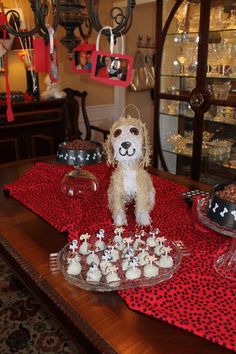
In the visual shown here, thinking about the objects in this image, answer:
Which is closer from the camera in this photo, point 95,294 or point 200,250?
point 95,294

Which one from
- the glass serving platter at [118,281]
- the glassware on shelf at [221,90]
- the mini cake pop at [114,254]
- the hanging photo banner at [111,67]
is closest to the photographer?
the glass serving platter at [118,281]

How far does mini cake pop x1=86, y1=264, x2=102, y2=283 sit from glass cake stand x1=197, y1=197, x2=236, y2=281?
35 cm

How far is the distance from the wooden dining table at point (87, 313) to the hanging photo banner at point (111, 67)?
23.5 inches

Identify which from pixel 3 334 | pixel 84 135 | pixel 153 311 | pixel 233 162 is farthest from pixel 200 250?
pixel 84 135

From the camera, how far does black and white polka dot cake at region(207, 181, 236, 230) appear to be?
94 centimetres

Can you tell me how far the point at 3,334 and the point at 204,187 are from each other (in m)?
1.26

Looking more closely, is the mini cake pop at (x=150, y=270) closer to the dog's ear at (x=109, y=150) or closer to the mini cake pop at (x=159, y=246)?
the mini cake pop at (x=159, y=246)

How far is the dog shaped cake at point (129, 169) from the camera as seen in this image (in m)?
1.25

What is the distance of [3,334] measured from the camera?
1.69 meters

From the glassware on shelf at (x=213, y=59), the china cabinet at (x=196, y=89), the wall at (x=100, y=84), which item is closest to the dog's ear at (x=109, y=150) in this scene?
the china cabinet at (x=196, y=89)

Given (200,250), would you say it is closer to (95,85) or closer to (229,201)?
(229,201)

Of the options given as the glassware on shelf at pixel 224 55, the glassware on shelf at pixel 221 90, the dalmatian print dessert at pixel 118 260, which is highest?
the glassware on shelf at pixel 224 55

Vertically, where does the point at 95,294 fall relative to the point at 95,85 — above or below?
below

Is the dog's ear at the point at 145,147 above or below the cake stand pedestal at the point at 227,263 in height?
above
